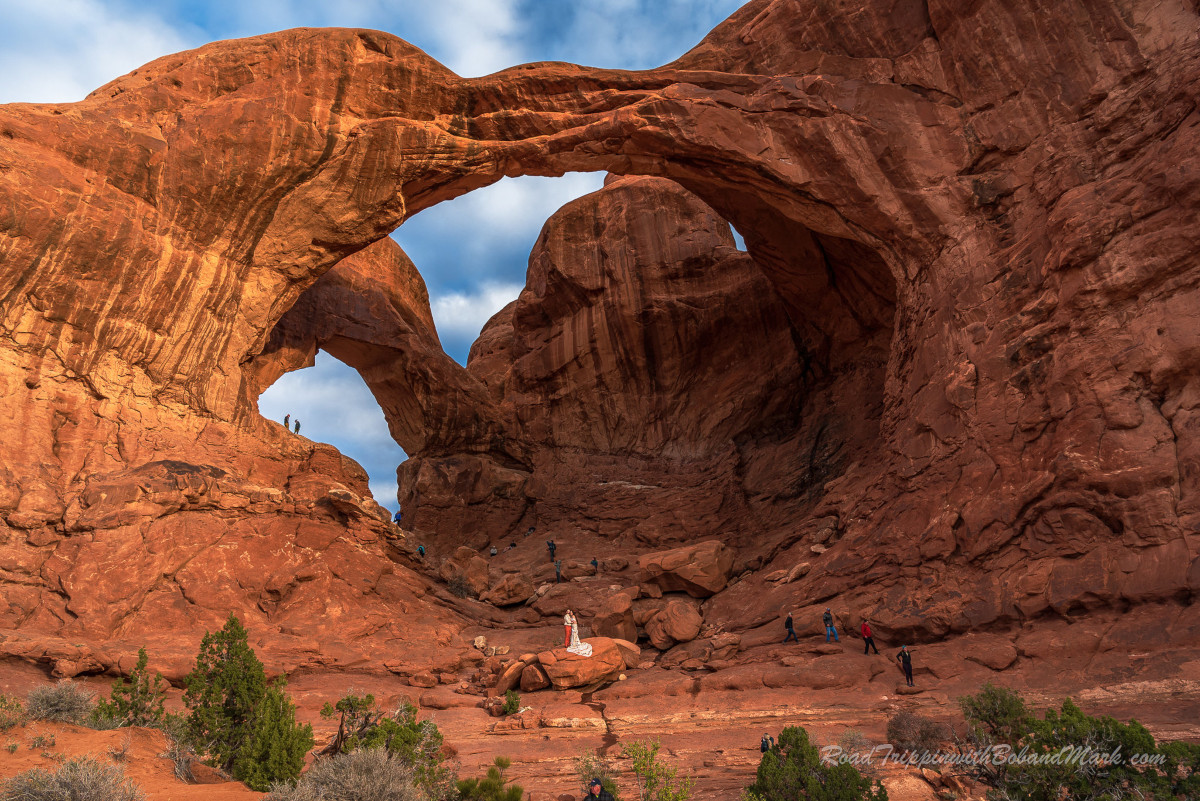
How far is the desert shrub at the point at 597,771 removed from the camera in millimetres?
9281

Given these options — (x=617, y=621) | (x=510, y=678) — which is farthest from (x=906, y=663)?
(x=510, y=678)

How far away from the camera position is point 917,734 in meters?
10.5

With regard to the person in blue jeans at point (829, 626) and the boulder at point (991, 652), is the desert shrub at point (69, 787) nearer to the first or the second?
the person in blue jeans at point (829, 626)

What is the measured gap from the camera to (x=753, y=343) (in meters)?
31.5

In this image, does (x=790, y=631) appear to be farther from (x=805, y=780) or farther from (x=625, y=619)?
(x=805, y=780)

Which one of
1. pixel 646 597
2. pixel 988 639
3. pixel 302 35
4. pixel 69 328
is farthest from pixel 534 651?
pixel 302 35

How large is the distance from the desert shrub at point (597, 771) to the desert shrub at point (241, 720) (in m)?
3.80

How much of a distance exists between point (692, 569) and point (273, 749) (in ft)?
48.5

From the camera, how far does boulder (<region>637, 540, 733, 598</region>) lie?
70.7ft

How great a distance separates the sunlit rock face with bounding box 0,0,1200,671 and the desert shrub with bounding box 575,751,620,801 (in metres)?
7.95

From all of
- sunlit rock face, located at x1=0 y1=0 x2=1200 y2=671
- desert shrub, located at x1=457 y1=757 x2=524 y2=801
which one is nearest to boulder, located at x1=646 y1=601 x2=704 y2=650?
sunlit rock face, located at x1=0 y1=0 x2=1200 y2=671

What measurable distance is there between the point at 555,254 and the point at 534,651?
67.8 feet

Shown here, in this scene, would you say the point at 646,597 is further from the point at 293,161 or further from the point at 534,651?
the point at 293,161

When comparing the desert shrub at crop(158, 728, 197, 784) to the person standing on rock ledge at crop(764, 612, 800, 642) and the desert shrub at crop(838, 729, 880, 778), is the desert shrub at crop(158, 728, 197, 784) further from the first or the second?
the person standing on rock ledge at crop(764, 612, 800, 642)
